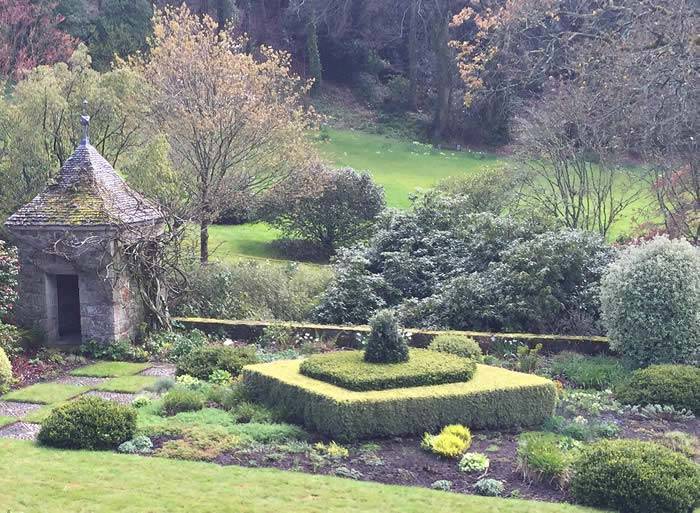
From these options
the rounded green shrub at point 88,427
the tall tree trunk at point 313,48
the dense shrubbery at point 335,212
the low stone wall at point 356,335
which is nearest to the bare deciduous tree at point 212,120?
the dense shrubbery at point 335,212

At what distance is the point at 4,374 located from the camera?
13594 mm

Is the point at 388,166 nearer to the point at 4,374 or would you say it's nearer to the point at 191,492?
the point at 4,374

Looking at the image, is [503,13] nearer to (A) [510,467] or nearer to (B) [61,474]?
(A) [510,467]

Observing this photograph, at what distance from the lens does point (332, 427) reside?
11.2 m

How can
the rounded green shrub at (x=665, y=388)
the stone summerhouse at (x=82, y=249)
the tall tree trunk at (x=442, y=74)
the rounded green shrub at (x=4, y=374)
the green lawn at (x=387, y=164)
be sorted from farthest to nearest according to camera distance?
the tall tree trunk at (x=442, y=74) → the green lawn at (x=387, y=164) → the stone summerhouse at (x=82, y=249) → the rounded green shrub at (x=4, y=374) → the rounded green shrub at (x=665, y=388)

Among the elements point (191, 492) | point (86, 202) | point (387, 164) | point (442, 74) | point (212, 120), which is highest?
point (442, 74)

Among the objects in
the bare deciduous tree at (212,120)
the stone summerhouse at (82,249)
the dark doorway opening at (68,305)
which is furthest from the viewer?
the bare deciduous tree at (212,120)

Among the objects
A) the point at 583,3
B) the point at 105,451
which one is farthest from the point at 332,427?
the point at 583,3

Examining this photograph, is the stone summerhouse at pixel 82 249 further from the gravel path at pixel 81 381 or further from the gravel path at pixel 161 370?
the gravel path at pixel 81 381

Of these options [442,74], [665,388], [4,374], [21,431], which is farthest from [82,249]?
[442,74]

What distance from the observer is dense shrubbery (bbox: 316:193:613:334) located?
1739 cm

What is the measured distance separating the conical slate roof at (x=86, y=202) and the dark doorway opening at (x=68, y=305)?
164 cm

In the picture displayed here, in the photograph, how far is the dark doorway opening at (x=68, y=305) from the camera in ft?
56.9

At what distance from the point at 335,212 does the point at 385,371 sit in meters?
15.2
